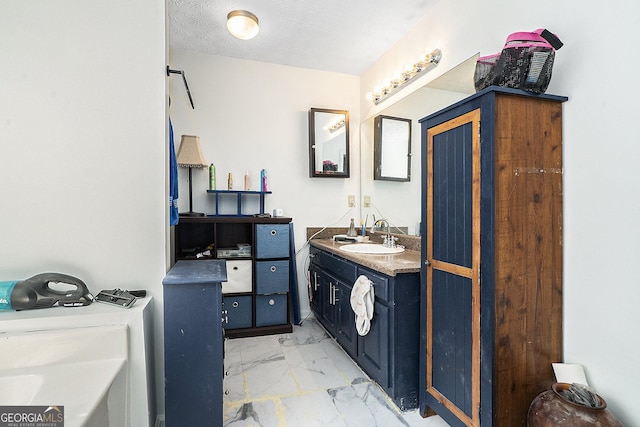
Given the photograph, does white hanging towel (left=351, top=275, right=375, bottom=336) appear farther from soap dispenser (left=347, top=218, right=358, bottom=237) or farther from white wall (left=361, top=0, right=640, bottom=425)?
soap dispenser (left=347, top=218, right=358, bottom=237)

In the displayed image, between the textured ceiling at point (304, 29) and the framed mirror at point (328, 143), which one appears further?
the framed mirror at point (328, 143)

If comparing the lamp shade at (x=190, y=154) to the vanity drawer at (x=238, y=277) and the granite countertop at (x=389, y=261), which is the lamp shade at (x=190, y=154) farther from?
the granite countertop at (x=389, y=261)

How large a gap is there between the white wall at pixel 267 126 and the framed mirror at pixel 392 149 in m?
0.41

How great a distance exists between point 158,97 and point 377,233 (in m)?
2.15

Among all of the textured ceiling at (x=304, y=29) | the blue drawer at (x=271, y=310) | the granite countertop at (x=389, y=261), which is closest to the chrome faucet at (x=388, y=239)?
the granite countertop at (x=389, y=261)

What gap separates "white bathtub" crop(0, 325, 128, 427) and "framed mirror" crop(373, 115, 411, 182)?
2.21 m

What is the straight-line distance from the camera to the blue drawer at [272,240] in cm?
288

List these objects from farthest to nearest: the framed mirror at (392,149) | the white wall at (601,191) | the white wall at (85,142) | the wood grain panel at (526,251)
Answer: the framed mirror at (392,149)
the white wall at (85,142)
the wood grain panel at (526,251)
the white wall at (601,191)

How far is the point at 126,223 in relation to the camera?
1516mm

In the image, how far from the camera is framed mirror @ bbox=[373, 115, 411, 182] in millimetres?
2607

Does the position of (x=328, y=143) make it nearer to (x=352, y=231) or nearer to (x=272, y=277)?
(x=352, y=231)

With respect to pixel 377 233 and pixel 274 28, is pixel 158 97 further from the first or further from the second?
pixel 377 233

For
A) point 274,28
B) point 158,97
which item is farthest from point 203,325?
point 274,28

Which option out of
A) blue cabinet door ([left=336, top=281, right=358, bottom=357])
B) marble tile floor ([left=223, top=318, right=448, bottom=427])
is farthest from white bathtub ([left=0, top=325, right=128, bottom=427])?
blue cabinet door ([left=336, top=281, right=358, bottom=357])
